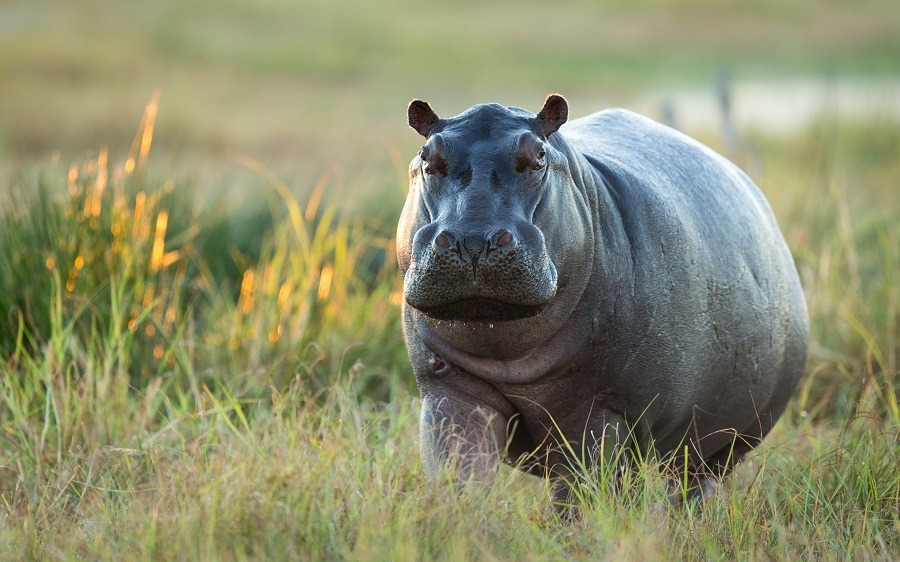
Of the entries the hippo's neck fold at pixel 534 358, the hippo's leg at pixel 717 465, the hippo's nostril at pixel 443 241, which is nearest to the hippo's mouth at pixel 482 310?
the hippo's nostril at pixel 443 241

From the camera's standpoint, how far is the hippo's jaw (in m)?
3.09

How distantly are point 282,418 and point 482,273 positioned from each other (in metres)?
1.65

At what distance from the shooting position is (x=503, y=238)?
122 inches

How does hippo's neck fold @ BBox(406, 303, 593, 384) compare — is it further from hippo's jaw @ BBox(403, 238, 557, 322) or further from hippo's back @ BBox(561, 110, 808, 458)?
hippo's jaw @ BBox(403, 238, 557, 322)

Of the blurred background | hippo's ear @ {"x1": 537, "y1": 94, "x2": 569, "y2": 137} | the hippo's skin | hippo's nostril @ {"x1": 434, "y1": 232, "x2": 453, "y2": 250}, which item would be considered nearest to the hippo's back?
the hippo's skin

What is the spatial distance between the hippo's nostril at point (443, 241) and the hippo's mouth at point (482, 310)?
0.18 metres

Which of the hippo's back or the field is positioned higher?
the hippo's back

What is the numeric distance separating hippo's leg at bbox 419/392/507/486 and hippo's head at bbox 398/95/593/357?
222mm

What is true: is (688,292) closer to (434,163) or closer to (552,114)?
(552,114)

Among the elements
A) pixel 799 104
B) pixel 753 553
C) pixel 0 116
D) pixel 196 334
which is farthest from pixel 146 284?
pixel 799 104

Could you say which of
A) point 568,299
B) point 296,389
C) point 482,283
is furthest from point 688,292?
point 296,389

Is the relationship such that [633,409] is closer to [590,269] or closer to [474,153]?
[590,269]

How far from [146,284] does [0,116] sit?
411 inches

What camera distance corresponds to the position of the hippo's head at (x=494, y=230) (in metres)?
3.11
